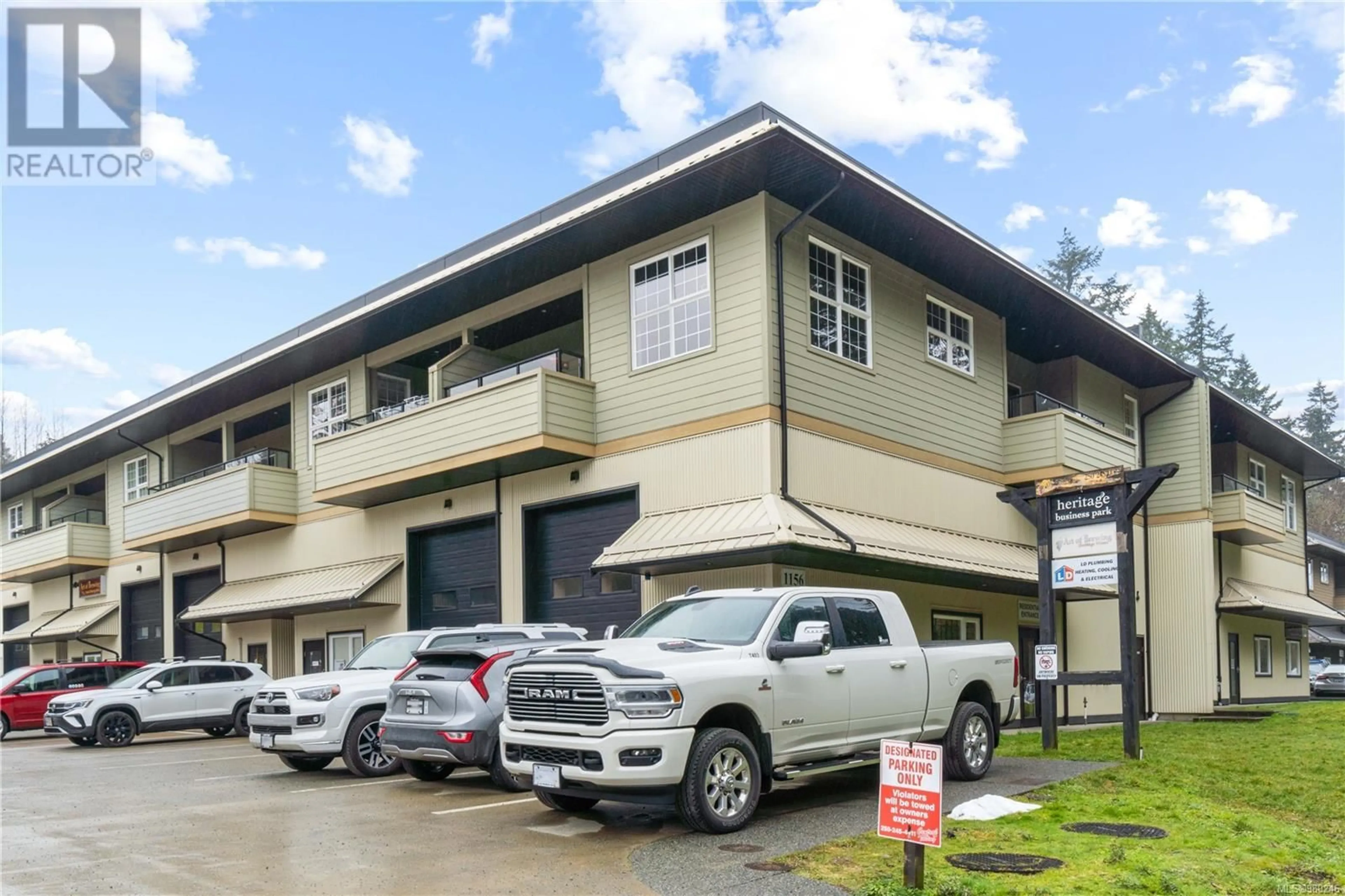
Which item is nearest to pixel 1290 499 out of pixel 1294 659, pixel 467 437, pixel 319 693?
pixel 1294 659

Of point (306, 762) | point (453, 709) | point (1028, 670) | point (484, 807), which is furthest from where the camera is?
point (1028, 670)

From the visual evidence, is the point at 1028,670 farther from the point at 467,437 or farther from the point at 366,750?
the point at 366,750

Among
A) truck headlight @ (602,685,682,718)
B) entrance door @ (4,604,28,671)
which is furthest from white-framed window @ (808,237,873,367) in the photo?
entrance door @ (4,604,28,671)

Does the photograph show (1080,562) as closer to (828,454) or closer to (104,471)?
(828,454)

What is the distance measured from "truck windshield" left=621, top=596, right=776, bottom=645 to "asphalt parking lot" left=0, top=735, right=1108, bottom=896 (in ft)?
5.22

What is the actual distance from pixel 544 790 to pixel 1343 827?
6666mm

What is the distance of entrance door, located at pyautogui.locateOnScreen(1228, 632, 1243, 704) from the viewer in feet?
99.8

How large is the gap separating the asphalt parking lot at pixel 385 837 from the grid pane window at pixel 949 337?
30.0 ft

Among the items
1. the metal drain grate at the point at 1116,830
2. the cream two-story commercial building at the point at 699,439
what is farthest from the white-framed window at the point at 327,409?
the metal drain grate at the point at 1116,830

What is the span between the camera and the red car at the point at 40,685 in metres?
24.3

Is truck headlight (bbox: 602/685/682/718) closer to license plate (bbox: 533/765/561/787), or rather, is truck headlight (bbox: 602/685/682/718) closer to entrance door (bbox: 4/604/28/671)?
license plate (bbox: 533/765/561/787)

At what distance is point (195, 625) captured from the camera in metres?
29.6

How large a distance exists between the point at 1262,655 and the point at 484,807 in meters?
29.4

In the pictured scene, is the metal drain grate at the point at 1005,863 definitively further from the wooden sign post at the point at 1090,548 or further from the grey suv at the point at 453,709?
the wooden sign post at the point at 1090,548
